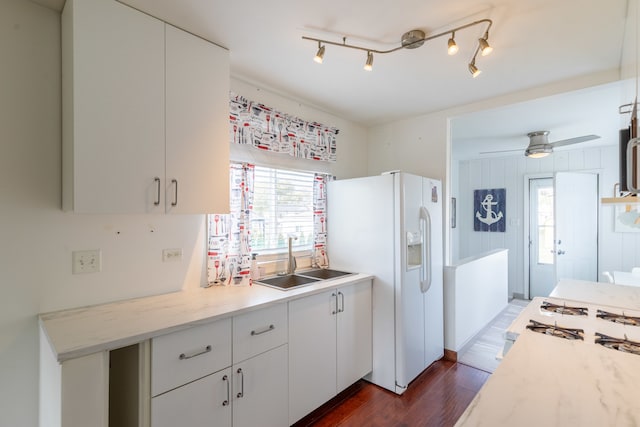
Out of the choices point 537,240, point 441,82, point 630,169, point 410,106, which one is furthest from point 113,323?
point 537,240

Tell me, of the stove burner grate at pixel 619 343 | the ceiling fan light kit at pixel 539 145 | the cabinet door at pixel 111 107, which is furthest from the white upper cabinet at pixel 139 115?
the ceiling fan light kit at pixel 539 145

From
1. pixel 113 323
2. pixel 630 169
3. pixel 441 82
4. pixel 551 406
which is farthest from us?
pixel 441 82

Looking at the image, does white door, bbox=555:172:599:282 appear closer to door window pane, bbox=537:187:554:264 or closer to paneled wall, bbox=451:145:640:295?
paneled wall, bbox=451:145:640:295

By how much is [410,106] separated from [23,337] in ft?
10.4

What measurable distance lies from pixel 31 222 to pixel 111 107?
2.27ft

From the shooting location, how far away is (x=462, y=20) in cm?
167

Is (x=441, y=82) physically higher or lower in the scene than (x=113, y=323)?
higher

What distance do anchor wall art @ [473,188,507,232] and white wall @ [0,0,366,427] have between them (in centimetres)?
557

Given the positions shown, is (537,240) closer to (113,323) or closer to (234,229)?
(234,229)

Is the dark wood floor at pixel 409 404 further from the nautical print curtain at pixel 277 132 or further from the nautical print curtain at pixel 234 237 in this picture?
the nautical print curtain at pixel 277 132

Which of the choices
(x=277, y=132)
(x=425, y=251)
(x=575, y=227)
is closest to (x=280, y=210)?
(x=277, y=132)

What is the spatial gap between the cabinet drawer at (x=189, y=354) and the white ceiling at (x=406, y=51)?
1610 mm

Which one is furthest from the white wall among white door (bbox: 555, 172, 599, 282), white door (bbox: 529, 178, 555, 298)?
white door (bbox: 529, 178, 555, 298)

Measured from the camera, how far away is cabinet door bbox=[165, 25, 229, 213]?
66.9 inches
